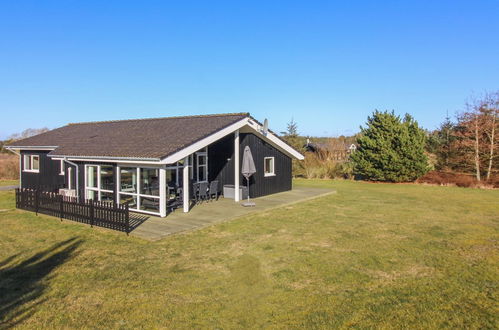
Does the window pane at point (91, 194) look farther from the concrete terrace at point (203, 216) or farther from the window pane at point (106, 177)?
the concrete terrace at point (203, 216)

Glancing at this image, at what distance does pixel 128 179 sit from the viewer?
44.8 feet

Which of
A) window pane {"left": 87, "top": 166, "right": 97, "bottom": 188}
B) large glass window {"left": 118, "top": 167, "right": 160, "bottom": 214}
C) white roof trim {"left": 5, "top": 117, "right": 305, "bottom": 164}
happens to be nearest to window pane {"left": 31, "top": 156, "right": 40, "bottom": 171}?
white roof trim {"left": 5, "top": 117, "right": 305, "bottom": 164}

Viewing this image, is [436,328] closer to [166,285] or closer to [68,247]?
[166,285]

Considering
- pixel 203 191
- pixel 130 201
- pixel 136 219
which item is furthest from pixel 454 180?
pixel 136 219

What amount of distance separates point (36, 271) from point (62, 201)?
548 cm

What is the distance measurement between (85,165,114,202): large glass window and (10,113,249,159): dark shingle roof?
73cm

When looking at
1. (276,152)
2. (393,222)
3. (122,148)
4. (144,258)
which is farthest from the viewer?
(276,152)

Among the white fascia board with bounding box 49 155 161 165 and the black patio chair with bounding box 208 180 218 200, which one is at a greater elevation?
the white fascia board with bounding box 49 155 161 165

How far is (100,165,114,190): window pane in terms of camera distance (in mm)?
13791

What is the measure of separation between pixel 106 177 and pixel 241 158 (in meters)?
6.48

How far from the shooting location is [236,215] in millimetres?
12469

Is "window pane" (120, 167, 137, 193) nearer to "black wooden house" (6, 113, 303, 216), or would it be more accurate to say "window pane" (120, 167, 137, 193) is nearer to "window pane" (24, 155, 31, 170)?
"black wooden house" (6, 113, 303, 216)

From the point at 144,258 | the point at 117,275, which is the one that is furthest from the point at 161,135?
the point at 117,275

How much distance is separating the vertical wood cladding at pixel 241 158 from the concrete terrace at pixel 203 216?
2.70ft
